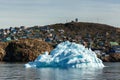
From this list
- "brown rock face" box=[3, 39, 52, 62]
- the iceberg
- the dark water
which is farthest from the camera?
"brown rock face" box=[3, 39, 52, 62]

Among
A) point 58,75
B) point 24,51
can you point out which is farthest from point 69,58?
point 24,51

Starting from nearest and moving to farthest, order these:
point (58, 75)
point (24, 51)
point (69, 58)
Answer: point (58, 75) → point (69, 58) → point (24, 51)

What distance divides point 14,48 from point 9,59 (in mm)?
5102

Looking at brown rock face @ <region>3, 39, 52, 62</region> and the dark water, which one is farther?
brown rock face @ <region>3, 39, 52, 62</region>

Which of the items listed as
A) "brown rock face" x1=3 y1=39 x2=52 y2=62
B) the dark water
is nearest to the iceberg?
the dark water

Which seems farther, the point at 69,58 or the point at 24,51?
the point at 24,51

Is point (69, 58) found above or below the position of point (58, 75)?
above

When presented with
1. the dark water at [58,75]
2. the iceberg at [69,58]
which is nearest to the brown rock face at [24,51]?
the iceberg at [69,58]

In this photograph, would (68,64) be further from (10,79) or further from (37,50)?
(37,50)

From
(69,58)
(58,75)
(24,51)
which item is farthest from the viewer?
(24,51)

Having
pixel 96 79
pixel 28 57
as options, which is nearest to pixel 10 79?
pixel 96 79

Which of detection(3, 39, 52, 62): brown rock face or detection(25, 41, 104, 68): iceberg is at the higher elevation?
detection(3, 39, 52, 62): brown rock face

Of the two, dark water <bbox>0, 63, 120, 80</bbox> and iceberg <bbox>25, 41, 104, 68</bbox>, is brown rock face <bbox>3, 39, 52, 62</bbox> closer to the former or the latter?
iceberg <bbox>25, 41, 104, 68</bbox>

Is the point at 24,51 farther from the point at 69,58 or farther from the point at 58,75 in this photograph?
the point at 58,75
